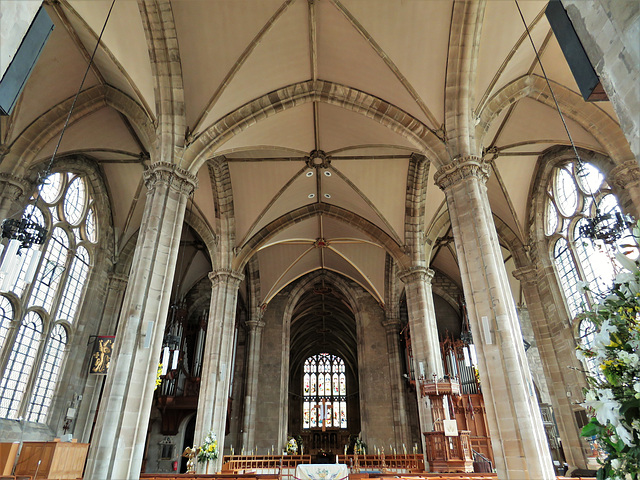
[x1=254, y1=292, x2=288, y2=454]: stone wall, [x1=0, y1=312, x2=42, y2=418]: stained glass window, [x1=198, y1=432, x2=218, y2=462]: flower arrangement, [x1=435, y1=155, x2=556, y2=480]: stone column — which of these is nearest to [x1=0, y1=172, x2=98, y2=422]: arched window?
[x1=0, y1=312, x2=42, y2=418]: stained glass window

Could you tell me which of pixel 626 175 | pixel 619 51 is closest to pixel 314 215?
pixel 626 175

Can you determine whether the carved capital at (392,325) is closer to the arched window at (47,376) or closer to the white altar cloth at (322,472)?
the white altar cloth at (322,472)

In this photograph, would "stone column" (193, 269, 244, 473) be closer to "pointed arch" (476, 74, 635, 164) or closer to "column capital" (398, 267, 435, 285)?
"column capital" (398, 267, 435, 285)

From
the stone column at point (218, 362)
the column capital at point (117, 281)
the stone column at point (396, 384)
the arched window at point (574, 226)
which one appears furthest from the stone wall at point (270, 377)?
the arched window at point (574, 226)

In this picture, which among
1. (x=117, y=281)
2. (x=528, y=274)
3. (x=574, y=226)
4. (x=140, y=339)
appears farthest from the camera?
(x=117, y=281)

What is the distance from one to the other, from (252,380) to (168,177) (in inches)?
549

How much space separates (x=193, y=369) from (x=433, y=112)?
15171mm

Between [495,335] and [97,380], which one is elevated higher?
[97,380]

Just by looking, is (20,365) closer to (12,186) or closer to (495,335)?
(12,186)

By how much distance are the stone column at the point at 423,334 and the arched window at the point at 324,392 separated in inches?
764

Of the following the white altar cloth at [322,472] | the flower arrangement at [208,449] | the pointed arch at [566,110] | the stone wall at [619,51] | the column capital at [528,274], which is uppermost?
the pointed arch at [566,110]

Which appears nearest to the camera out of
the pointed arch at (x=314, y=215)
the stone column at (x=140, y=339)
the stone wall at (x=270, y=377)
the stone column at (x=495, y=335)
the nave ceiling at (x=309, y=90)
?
the stone column at (x=495, y=335)

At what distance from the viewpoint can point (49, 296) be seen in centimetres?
1303

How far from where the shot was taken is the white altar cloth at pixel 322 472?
9.48 metres
